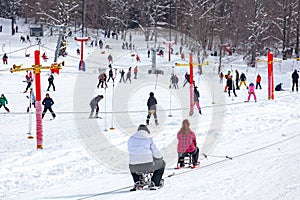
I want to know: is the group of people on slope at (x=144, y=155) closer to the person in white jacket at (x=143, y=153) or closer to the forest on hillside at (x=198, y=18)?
the person in white jacket at (x=143, y=153)

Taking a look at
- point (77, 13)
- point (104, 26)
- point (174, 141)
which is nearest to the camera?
point (174, 141)

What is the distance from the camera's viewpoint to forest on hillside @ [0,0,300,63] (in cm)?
5456

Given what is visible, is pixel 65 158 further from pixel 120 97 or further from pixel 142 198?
pixel 120 97

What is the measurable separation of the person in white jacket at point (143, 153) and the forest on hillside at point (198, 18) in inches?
1618

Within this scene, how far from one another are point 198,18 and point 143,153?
1932 inches

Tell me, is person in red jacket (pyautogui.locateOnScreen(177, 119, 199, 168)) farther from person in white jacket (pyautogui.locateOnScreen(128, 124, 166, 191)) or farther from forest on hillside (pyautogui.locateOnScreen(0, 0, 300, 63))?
forest on hillside (pyautogui.locateOnScreen(0, 0, 300, 63))

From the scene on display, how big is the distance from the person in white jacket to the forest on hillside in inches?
1618

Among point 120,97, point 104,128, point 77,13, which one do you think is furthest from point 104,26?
point 104,128

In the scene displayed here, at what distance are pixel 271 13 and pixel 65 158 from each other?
1962 inches

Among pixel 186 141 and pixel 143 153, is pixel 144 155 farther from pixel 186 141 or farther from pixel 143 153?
pixel 186 141

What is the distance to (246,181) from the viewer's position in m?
10.2

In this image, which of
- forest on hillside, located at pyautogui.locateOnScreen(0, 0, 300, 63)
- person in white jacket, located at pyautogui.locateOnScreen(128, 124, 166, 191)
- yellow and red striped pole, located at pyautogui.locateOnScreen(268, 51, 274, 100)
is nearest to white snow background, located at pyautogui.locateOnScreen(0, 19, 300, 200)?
person in white jacket, located at pyautogui.locateOnScreen(128, 124, 166, 191)

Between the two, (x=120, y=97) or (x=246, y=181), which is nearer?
(x=246, y=181)

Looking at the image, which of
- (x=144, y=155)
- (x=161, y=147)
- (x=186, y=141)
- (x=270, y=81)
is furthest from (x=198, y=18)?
(x=144, y=155)
